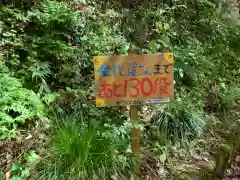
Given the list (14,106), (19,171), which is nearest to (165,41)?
(14,106)

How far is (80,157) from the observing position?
2.91 m

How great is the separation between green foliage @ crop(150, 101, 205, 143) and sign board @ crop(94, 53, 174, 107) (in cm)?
110

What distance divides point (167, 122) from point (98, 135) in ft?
4.00

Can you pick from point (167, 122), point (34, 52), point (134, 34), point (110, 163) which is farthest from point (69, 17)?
point (110, 163)

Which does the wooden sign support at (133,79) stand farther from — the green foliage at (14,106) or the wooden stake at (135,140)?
the green foliage at (14,106)

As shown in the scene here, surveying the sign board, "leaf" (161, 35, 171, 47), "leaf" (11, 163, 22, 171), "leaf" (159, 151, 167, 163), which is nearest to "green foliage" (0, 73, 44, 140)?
"leaf" (11, 163, 22, 171)

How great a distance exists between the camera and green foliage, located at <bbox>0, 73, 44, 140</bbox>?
3232 mm

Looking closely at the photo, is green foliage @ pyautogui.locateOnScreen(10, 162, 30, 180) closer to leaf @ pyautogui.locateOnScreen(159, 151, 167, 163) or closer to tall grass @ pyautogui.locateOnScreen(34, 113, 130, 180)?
tall grass @ pyautogui.locateOnScreen(34, 113, 130, 180)

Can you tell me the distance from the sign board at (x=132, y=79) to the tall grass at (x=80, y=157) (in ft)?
1.32

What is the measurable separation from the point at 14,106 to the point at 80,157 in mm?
951

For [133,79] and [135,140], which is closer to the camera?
[133,79]

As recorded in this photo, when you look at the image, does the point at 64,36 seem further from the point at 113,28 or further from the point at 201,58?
the point at 201,58

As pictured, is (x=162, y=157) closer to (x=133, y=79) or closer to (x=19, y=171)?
(x=133, y=79)

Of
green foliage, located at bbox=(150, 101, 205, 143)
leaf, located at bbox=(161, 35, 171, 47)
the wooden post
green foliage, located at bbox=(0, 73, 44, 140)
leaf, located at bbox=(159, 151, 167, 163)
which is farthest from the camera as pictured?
leaf, located at bbox=(161, 35, 171, 47)
